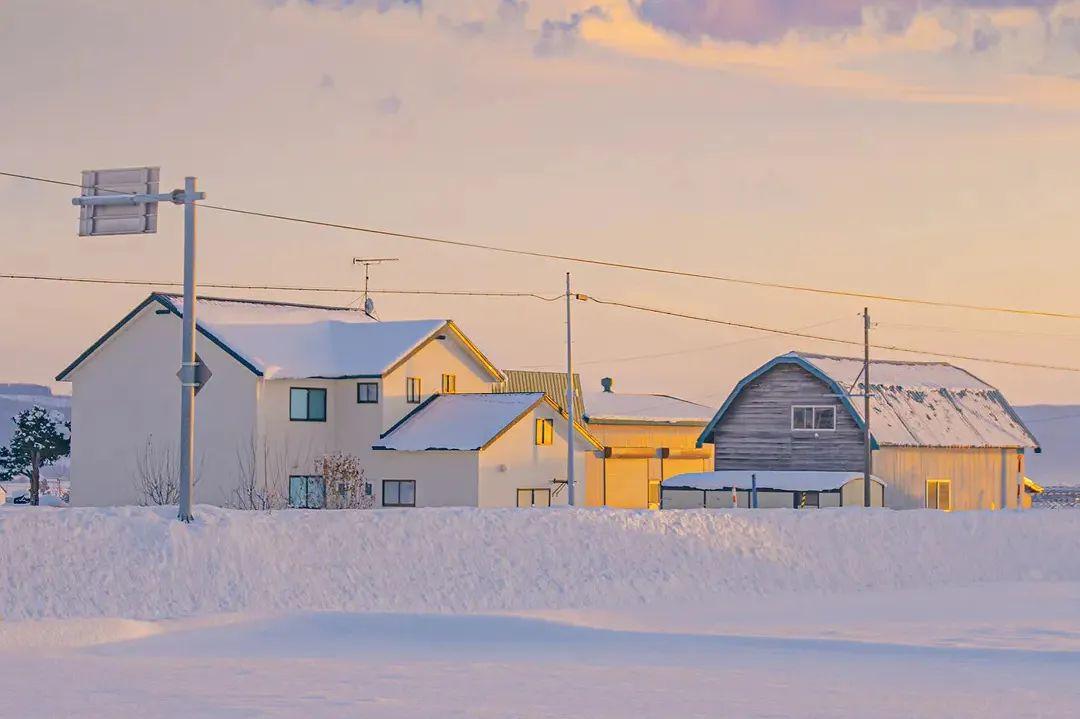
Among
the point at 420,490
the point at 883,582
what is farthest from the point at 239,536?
the point at 420,490

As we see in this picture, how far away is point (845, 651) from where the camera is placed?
24953 millimetres

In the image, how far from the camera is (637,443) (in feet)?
292

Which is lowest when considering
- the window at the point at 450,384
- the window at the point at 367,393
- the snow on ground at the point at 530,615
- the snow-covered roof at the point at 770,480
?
the snow on ground at the point at 530,615

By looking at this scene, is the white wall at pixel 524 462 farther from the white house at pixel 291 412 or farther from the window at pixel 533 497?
the window at pixel 533 497

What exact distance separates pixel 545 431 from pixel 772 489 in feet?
29.9

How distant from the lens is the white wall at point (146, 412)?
60531 millimetres

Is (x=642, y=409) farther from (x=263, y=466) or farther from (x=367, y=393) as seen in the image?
(x=263, y=466)

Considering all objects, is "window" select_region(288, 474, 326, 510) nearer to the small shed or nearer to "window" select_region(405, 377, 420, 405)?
"window" select_region(405, 377, 420, 405)

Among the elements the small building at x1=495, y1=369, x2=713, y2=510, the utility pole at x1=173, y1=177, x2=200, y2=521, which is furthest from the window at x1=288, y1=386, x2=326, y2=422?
the utility pole at x1=173, y1=177, x2=200, y2=521

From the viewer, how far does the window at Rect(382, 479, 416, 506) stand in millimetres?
61281

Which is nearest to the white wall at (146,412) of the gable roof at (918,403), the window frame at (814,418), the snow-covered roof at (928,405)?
the gable roof at (918,403)

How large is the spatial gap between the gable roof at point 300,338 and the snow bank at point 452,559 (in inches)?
1012

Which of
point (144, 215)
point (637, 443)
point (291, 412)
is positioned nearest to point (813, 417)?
point (291, 412)

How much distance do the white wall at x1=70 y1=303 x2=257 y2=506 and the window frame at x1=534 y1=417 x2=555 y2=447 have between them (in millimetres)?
11065
